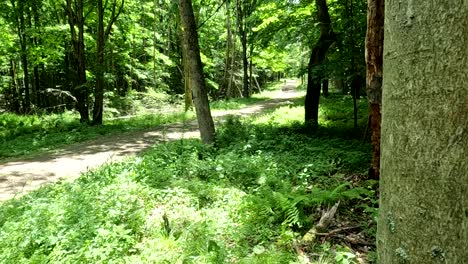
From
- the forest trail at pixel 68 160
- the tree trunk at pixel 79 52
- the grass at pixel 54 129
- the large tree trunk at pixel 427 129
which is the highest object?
the tree trunk at pixel 79 52

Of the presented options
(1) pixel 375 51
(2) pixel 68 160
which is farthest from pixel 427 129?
(2) pixel 68 160

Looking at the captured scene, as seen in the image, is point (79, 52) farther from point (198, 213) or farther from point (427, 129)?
point (427, 129)

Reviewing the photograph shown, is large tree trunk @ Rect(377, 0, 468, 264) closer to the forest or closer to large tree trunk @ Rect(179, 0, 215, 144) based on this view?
the forest

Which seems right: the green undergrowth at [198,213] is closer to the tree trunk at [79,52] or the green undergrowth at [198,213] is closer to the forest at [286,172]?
the forest at [286,172]

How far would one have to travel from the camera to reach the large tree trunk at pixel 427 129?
121cm

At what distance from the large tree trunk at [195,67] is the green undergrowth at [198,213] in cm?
197

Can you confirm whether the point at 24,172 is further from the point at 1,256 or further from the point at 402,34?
the point at 402,34

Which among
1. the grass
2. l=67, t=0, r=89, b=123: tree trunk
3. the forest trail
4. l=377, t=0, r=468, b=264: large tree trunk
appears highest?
l=67, t=0, r=89, b=123: tree trunk

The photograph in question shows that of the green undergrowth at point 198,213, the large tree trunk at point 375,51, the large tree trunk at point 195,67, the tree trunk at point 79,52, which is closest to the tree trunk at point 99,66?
the tree trunk at point 79,52

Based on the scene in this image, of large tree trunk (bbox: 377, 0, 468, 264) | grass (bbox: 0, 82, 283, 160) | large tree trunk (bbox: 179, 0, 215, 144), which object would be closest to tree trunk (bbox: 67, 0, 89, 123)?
grass (bbox: 0, 82, 283, 160)

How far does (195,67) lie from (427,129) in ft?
24.7

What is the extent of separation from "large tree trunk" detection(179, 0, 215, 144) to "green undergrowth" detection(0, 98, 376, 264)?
1.97m

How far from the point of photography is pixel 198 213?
4.73m

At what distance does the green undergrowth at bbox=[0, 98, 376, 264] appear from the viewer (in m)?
3.68
